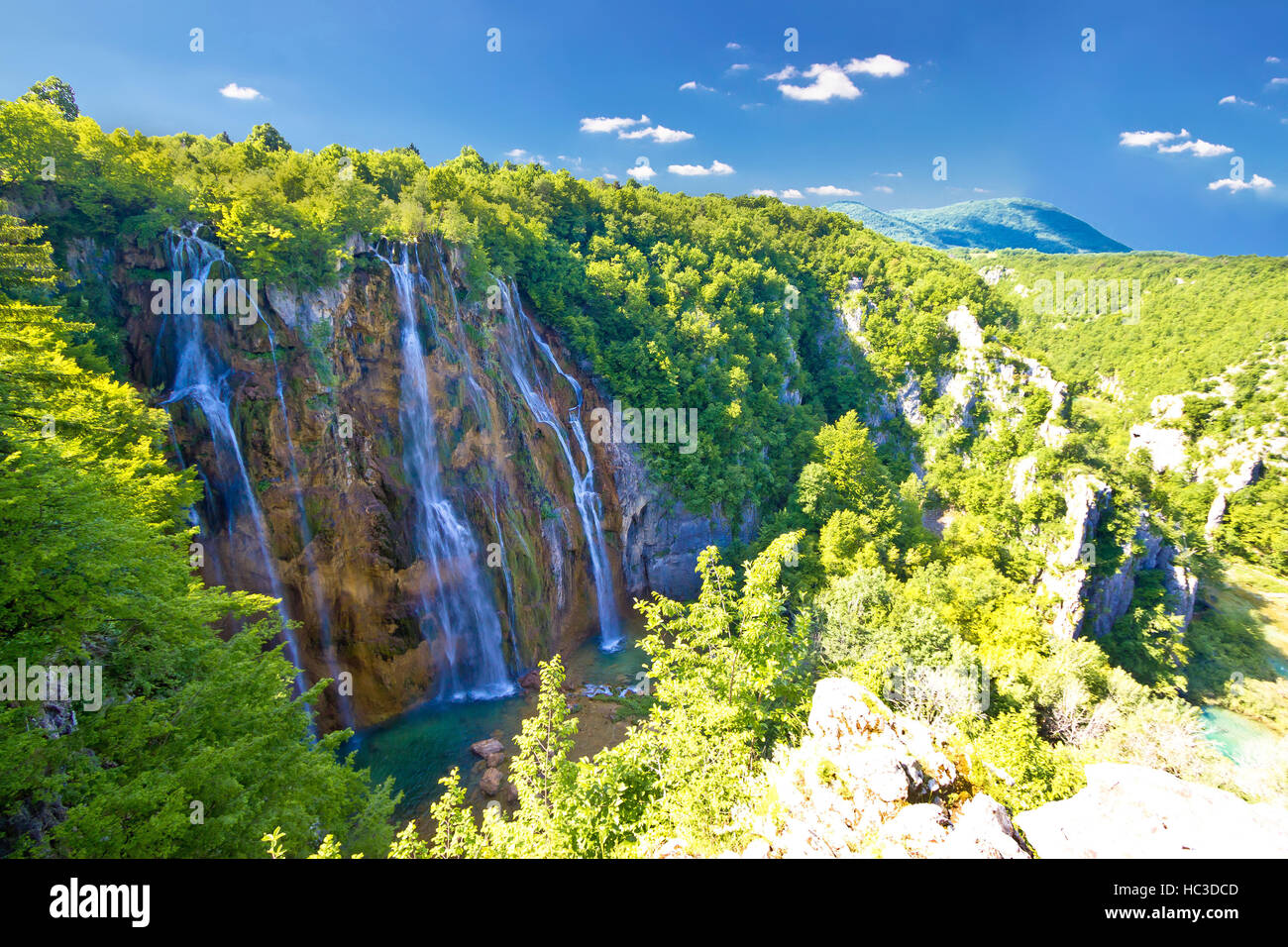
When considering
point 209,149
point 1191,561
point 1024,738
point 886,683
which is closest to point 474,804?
point 886,683

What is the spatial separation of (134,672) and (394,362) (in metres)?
15.8

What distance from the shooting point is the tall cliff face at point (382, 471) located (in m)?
18.2

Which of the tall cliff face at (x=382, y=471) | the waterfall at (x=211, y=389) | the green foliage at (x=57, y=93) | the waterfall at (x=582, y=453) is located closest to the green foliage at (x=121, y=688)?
the waterfall at (x=211, y=389)

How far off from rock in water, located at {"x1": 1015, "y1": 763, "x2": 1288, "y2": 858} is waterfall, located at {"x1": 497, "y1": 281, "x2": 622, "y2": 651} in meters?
21.8

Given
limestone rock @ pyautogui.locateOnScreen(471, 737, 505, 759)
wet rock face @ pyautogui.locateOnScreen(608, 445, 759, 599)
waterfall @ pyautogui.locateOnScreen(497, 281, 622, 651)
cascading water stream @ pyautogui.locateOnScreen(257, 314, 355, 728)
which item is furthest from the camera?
wet rock face @ pyautogui.locateOnScreen(608, 445, 759, 599)

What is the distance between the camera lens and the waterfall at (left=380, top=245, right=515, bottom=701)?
21.9 metres

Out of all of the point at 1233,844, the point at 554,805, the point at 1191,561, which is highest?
the point at 1233,844

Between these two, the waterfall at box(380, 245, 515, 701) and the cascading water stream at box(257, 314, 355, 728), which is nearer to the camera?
the cascading water stream at box(257, 314, 355, 728)

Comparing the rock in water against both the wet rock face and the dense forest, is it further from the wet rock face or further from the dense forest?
the wet rock face

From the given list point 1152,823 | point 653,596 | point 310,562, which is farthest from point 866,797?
point 653,596

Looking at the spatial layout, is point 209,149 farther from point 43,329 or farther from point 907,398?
point 907,398

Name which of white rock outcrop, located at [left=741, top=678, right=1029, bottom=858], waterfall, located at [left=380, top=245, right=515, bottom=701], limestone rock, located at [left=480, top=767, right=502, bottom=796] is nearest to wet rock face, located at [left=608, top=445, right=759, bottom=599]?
waterfall, located at [left=380, top=245, right=515, bottom=701]

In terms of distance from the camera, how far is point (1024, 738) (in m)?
14.0

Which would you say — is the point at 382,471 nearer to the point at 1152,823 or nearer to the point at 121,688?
the point at 121,688
